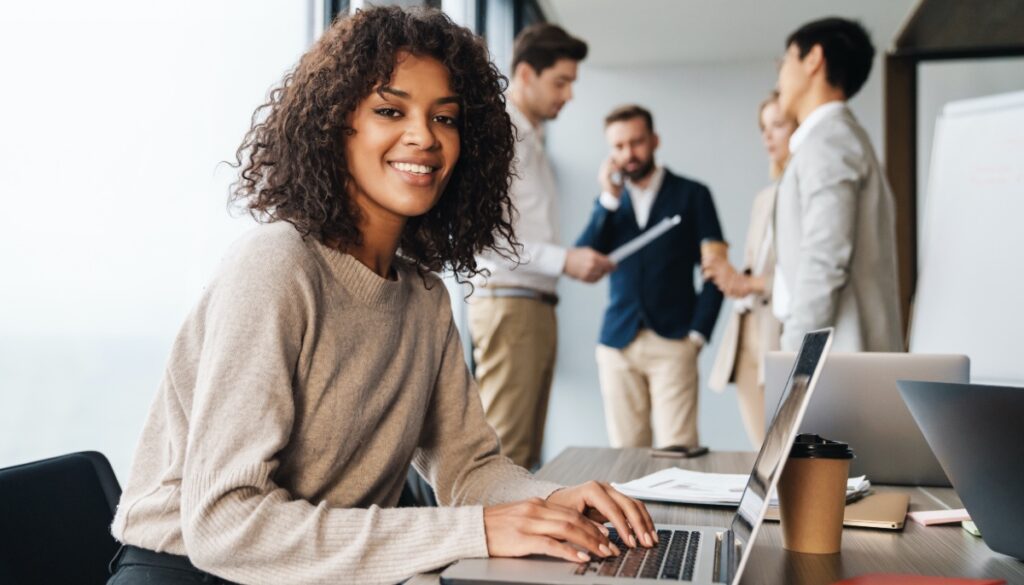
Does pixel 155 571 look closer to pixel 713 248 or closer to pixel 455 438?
pixel 455 438

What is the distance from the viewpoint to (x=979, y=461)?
0.98 metres

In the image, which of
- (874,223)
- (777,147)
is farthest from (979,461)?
(777,147)

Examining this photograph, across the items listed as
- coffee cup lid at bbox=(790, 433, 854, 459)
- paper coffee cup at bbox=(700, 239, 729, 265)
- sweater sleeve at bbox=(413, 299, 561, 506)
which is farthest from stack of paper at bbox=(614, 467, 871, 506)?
paper coffee cup at bbox=(700, 239, 729, 265)

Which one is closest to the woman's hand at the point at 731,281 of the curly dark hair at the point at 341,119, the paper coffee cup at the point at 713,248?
the paper coffee cup at the point at 713,248

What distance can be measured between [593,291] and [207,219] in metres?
4.57

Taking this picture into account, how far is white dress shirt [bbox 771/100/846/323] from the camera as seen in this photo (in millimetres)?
2727

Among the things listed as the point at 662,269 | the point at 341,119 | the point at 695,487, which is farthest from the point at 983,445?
the point at 662,269

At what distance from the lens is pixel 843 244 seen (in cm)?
256

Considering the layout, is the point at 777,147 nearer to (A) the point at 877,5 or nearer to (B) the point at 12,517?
(A) the point at 877,5

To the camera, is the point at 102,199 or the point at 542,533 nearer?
the point at 542,533

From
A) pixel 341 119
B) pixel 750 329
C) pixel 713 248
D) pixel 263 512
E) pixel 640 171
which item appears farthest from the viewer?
pixel 640 171

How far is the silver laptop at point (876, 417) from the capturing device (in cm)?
154

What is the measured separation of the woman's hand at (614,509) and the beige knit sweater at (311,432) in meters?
0.11

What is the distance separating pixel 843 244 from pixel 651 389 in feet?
4.58
